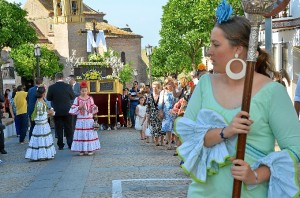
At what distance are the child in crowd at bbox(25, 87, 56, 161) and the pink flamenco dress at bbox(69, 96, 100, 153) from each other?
57cm

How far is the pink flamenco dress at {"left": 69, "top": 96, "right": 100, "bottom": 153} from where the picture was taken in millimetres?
16875

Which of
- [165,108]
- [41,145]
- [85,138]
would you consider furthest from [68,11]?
[41,145]

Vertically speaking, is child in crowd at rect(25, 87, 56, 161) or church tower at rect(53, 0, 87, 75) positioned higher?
church tower at rect(53, 0, 87, 75)

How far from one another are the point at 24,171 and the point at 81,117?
3.12 meters

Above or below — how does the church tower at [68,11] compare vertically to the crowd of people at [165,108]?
above

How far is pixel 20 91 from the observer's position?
2328cm

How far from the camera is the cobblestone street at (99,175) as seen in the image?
10.6m

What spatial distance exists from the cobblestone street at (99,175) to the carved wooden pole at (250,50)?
6.20 m

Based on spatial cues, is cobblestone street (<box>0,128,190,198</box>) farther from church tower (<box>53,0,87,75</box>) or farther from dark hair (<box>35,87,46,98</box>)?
church tower (<box>53,0,87,75</box>)

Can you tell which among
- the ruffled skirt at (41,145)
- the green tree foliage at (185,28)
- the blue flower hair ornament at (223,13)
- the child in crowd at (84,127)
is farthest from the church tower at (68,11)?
the blue flower hair ornament at (223,13)

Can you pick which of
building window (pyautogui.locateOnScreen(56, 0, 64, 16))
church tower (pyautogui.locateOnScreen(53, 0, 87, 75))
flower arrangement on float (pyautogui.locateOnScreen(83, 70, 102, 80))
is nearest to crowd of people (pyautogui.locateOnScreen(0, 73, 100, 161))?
flower arrangement on float (pyautogui.locateOnScreen(83, 70, 102, 80))

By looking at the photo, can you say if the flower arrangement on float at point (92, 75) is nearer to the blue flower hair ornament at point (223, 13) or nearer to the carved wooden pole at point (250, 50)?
the blue flower hair ornament at point (223, 13)

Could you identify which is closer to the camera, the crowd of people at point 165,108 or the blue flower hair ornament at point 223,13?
the blue flower hair ornament at point 223,13

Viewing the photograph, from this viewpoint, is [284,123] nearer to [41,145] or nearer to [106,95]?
[41,145]
